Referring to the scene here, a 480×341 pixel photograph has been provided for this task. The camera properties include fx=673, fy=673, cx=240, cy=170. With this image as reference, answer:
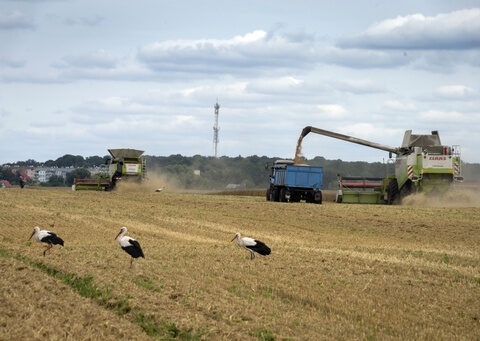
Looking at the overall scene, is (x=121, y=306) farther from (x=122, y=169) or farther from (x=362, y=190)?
(x=122, y=169)

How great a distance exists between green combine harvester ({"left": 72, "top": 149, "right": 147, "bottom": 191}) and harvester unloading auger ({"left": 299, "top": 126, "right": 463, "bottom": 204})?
731 inches

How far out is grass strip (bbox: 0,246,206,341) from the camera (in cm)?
964

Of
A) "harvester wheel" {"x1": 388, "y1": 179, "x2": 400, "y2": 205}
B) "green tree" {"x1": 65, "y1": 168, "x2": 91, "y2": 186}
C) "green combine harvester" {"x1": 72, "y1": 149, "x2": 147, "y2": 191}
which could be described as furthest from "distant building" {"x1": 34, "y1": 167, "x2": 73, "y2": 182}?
"harvester wheel" {"x1": 388, "y1": 179, "x2": 400, "y2": 205}

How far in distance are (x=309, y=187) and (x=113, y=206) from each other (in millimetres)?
12705

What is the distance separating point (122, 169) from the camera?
191 ft

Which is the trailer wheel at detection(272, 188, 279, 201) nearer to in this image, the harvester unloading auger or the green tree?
the harvester unloading auger

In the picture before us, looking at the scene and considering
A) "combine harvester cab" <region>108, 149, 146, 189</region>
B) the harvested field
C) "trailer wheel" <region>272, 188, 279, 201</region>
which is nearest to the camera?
the harvested field

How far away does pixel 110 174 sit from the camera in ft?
195

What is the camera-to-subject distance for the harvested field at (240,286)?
10.0 m

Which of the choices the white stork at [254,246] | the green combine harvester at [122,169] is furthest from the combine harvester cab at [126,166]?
the white stork at [254,246]

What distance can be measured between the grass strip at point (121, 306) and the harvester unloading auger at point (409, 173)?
2909 centimetres

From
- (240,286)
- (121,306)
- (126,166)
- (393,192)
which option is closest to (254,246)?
(240,286)

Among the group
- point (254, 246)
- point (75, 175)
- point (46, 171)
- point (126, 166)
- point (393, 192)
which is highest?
point (126, 166)

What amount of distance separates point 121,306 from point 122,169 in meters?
47.8
